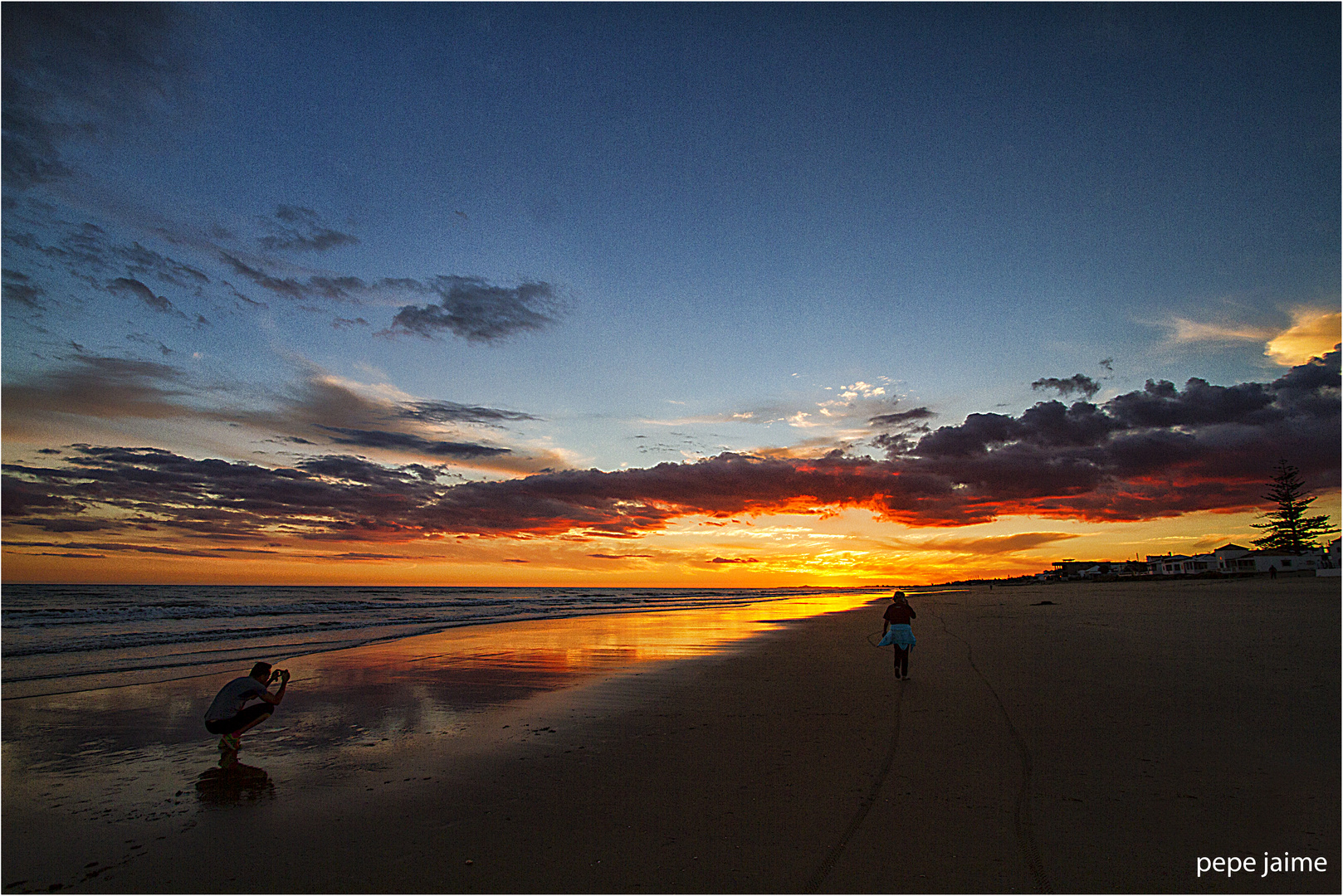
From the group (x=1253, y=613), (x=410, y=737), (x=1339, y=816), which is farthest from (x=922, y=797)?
(x=1253, y=613)

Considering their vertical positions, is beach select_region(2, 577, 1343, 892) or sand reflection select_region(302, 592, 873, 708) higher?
beach select_region(2, 577, 1343, 892)

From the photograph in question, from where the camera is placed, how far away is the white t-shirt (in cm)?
902

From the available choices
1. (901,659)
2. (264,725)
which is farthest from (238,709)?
(901,659)

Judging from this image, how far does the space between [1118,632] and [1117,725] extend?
14.2 m

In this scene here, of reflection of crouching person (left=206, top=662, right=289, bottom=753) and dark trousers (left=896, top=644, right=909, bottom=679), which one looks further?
dark trousers (left=896, top=644, right=909, bottom=679)

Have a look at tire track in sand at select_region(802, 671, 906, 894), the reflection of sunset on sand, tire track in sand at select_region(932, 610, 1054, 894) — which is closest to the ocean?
the reflection of sunset on sand

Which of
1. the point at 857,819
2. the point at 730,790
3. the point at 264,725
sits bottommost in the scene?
the point at 264,725

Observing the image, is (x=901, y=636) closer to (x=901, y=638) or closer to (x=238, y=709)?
(x=901, y=638)

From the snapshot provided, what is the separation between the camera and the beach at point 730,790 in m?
5.40

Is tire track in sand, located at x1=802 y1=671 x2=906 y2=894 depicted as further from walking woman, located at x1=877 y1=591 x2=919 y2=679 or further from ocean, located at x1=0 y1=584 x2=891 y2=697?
ocean, located at x1=0 y1=584 x2=891 y2=697

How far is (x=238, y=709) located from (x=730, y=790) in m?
7.21

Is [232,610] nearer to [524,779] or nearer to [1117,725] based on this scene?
[524,779]

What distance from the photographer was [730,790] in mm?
7113

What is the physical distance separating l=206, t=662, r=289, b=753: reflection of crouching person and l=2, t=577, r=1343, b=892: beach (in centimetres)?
44
